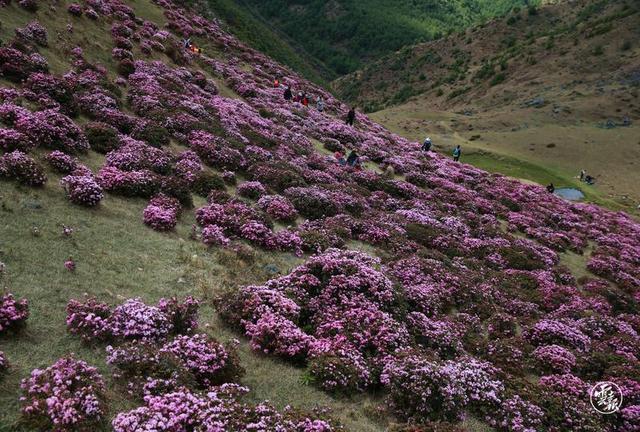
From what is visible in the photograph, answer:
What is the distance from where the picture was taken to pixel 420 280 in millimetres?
19703

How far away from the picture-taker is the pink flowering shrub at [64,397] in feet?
25.6

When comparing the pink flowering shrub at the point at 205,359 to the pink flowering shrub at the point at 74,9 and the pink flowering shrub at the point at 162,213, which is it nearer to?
the pink flowering shrub at the point at 162,213

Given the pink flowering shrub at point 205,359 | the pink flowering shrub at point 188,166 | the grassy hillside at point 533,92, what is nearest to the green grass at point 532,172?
the grassy hillside at point 533,92

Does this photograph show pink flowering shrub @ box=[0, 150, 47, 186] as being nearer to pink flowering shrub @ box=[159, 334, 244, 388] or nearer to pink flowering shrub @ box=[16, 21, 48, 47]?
pink flowering shrub @ box=[159, 334, 244, 388]

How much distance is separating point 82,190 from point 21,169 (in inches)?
74.2

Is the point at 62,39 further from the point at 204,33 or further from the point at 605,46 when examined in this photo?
the point at 605,46

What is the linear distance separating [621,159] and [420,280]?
63747mm

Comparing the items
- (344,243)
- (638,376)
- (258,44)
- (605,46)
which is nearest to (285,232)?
(344,243)

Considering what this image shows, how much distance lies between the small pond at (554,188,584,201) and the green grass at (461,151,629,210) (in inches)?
28.5

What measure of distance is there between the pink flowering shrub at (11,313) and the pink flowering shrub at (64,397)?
163cm

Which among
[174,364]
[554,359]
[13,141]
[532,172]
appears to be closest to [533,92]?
[532,172]

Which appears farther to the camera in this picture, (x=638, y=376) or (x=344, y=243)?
(x=344, y=243)

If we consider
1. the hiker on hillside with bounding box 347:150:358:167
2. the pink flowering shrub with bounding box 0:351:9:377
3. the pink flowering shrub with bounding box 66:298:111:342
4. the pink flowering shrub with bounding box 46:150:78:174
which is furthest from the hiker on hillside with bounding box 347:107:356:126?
the pink flowering shrub with bounding box 0:351:9:377

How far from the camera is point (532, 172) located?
2425 inches
